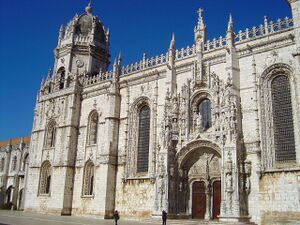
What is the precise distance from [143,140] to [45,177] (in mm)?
11968

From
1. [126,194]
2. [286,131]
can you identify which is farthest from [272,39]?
[126,194]

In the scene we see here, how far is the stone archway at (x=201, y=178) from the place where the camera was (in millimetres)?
24344

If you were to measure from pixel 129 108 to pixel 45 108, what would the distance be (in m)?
11.2

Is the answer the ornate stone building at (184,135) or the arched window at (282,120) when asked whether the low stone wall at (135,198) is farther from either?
the arched window at (282,120)

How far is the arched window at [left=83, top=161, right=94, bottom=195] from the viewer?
31.2 meters

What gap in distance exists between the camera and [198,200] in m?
25.1

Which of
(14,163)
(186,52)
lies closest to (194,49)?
(186,52)

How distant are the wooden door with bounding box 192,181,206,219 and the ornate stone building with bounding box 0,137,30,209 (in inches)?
1218

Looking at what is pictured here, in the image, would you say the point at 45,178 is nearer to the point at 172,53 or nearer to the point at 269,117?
the point at 172,53

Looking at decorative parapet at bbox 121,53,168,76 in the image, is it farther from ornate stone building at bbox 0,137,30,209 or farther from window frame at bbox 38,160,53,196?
ornate stone building at bbox 0,137,30,209

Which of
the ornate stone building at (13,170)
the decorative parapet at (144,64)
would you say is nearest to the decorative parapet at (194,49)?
the decorative parapet at (144,64)

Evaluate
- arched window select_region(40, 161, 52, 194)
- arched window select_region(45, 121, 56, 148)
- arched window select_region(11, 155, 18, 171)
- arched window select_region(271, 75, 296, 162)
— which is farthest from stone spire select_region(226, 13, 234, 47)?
arched window select_region(11, 155, 18, 171)

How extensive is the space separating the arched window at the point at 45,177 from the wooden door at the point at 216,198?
1742 centimetres

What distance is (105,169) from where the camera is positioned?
28.7m
